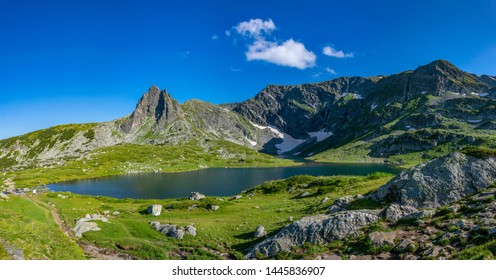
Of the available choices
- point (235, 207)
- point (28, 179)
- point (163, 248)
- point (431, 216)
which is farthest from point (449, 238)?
point (28, 179)

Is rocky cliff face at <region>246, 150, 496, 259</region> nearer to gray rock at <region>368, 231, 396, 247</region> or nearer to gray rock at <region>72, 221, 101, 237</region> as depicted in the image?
gray rock at <region>368, 231, 396, 247</region>

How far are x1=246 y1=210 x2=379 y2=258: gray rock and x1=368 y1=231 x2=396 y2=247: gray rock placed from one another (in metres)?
2.10

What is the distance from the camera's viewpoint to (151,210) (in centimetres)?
5503

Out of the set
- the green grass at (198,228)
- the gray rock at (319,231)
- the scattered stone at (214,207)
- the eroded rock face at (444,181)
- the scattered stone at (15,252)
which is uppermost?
the eroded rock face at (444,181)

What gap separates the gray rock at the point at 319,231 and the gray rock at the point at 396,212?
1.00 meters

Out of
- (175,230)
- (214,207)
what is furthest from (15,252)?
(214,207)

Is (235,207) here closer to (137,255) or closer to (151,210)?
(151,210)

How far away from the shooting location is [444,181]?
32531mm

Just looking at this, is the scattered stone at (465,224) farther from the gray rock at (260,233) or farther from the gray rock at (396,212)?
the gray rock at (260,233)

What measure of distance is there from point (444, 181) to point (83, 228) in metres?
44.5

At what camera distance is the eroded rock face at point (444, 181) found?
31.6 m

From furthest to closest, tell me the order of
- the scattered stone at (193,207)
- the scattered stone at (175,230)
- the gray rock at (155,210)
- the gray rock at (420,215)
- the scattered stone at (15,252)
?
the scattered stone at (193,207), the gray rock at (155,210), the scattered stone at (175,230), the gray rock at (420,215), the scattered stone at (15,252)

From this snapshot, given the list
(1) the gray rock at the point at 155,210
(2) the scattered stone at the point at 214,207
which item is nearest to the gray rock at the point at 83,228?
(1) the gray rock at the point at 155,210

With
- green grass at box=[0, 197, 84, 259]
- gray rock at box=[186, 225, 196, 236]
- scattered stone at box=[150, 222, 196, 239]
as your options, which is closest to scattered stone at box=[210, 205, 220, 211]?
scattered stone at box=[150, 222, 196, 239]
